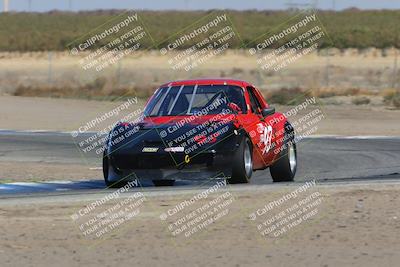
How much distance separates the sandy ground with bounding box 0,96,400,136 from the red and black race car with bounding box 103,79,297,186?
1334 centimetres

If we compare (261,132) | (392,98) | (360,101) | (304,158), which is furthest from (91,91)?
(261,132)

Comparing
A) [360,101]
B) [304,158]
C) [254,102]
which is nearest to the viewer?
[254,102]

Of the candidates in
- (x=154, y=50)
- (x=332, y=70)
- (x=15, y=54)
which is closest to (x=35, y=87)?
(x=332, y=70)

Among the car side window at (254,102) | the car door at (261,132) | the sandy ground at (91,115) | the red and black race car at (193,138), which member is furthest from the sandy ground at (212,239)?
the sandy ground at (91,115)

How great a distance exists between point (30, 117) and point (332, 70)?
26.1 metres

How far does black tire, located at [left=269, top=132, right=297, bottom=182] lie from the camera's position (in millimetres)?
15625

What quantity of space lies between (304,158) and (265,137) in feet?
19.4

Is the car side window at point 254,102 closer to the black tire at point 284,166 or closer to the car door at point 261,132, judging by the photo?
the car door at point 261,132

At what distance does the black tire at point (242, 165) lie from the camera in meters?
13.7

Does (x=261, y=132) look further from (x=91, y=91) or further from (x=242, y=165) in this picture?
(x=91, y=91)

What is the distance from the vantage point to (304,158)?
20.7 metres

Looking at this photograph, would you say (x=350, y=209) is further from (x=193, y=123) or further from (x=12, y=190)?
(x=12, y=190)

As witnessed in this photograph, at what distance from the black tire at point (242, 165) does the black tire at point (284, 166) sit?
1.45m

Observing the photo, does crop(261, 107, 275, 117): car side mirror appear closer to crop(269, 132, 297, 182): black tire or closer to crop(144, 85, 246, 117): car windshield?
crop(144, 85, 246, 117): car windshield
